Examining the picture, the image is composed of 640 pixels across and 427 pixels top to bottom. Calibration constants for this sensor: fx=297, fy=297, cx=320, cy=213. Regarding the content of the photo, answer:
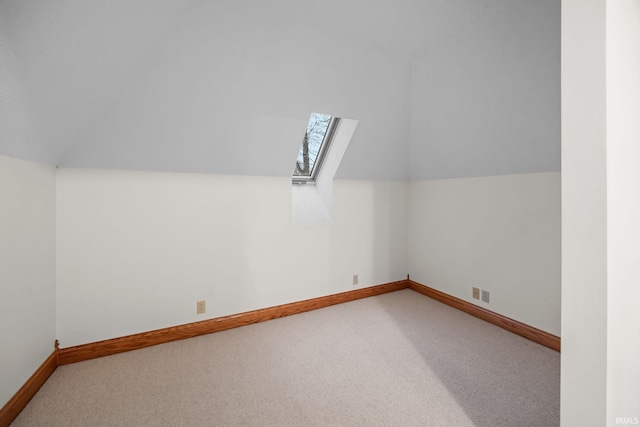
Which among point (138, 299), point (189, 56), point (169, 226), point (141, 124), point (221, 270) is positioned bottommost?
point (138, 299)

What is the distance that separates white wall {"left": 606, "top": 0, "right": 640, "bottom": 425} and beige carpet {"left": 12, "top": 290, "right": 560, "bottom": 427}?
2.34 ft

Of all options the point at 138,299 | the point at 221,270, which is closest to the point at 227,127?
the point at 221,270

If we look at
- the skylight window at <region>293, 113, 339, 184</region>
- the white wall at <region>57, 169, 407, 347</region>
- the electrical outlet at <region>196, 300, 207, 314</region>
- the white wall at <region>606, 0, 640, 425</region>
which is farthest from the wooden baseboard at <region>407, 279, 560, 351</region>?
the electrical outlet at <region>196, 300, 207, 314</region>

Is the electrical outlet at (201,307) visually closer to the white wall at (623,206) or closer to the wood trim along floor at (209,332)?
the wood trim along floor at (209,332)

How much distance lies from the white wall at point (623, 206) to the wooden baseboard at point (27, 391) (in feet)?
8.39

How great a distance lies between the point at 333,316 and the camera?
291 centimetres

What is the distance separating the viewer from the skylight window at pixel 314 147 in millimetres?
3150

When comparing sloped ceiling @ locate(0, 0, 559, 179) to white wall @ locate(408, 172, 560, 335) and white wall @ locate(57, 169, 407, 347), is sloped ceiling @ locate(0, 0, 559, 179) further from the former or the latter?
white wall @ locate(408, 172, 560, 335)

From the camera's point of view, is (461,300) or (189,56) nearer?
(189,56)

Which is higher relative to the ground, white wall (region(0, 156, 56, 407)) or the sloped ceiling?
the sloped ceiling

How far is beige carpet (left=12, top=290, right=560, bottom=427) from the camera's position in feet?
5.15

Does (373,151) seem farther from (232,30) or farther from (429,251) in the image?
(232,30)

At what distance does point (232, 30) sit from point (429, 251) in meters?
2.87

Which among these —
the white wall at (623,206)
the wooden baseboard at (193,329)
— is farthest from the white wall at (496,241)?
the white wall at (623,206)
